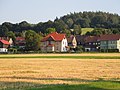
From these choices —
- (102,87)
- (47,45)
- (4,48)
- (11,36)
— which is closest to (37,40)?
(47,45)

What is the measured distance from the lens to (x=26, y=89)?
16.6m

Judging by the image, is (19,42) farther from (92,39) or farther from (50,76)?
(50,76)

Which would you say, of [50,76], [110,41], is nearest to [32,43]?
[110,41]

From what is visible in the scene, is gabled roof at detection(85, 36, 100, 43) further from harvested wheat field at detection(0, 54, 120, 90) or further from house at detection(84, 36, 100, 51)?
harvested wheat field at detection(0, 54, 120, 90)

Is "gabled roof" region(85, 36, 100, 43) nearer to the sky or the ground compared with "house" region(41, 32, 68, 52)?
nearer to the sky

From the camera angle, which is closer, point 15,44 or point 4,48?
point 4,48

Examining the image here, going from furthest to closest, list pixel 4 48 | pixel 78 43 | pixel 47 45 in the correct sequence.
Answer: pixel 78 43 < pixel 4 48 < pixel 47 45

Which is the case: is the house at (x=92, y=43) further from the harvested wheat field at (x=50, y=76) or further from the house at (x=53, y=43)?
the harvested wheat field at (x=50, y=76)

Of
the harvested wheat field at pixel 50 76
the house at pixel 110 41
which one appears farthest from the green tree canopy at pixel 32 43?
the harvested wheat field at pixel 50 76

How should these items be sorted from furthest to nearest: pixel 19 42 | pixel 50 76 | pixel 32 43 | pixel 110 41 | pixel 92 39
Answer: pixel 19 42, pixel 92 39, pixel 110 41, pixel 32 43, pixel 50 76

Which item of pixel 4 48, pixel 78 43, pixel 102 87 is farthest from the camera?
pixel 78 43

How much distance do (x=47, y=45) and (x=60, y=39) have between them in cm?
699

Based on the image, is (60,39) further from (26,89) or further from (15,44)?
(26,89)

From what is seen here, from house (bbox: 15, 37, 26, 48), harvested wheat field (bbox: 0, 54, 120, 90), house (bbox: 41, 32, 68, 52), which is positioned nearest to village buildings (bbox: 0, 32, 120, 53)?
house (bbox: 41, 32, 68, 52)
